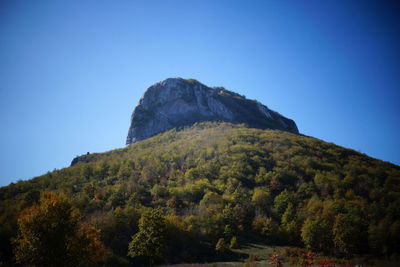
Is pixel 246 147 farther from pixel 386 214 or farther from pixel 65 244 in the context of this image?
pixel 65 244

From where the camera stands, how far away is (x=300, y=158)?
98.4 m

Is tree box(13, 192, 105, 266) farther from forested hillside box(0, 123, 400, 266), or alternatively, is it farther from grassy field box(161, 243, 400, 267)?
grassy field box(161, 243, 400, 267)

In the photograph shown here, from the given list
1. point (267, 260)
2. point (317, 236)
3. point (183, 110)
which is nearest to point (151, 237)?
point (267, 260)

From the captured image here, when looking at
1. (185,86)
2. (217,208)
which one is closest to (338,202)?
(217,208)

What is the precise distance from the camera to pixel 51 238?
24.4 meters

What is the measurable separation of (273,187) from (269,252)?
34.2 metres

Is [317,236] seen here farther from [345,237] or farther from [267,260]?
[267,260]

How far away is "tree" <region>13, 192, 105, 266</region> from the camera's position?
23672 mm

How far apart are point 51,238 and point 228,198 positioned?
55157 mm

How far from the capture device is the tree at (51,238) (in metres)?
23.7

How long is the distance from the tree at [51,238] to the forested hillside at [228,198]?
2451mm

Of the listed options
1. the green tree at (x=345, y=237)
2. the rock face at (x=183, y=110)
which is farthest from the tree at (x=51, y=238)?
the rock face at (x=183, y=110)

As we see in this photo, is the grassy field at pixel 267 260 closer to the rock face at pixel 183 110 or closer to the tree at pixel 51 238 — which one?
the tree at pixel 51 238

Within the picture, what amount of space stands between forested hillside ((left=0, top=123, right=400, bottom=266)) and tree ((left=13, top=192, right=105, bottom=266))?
245 cm
